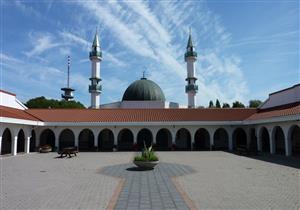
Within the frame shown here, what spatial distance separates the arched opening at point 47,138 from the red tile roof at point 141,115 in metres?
1.87

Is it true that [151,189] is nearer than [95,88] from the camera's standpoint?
Yes

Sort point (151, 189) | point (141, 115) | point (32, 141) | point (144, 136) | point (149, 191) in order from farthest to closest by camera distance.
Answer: point (144, 136) → point (141, 115) → point (32, 141) → point (151, 189) → point (149, 191)

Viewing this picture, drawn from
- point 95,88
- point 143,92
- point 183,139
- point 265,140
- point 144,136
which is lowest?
point 265,140

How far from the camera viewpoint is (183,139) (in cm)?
3362

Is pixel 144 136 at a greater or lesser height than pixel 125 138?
greater

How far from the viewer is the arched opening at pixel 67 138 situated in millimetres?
33344

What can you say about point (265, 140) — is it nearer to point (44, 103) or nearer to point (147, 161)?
point (147, 161)

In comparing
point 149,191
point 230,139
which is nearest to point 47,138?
point 230,139

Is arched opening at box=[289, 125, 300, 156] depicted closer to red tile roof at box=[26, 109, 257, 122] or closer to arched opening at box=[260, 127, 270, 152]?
arched opening at box=[260, 127, 270, 152]

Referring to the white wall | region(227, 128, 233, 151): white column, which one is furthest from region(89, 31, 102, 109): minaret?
the white wall

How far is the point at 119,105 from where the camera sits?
44.3 meters

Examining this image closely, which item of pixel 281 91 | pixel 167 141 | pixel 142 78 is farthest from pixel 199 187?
pixel 142 78

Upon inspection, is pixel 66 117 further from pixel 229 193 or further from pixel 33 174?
pixel 229 193

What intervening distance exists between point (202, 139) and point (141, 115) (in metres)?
7.45
